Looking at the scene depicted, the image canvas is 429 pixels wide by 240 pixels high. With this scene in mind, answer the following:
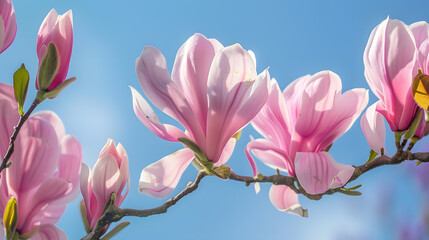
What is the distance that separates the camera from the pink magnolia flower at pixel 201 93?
397 millimetres

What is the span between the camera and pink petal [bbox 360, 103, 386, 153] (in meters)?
0.45

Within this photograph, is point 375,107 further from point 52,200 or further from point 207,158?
point 52,200

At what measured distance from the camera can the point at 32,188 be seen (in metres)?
0.45

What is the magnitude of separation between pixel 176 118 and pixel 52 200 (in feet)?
0.51

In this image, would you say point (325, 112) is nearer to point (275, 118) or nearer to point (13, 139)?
point (275, 118)

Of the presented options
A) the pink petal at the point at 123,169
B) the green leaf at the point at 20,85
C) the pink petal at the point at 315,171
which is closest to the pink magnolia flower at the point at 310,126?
the pink petal at the point at 315,171

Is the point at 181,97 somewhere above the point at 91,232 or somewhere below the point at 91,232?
above

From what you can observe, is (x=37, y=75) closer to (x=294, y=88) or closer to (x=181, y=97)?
(x=181, y=97)

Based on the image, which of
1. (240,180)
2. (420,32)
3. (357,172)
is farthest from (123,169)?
(420,32)

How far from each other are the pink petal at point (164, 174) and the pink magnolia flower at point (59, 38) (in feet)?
0.41

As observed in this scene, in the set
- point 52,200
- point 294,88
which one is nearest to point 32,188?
point 52,200

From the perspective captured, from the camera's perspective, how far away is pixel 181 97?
416 millimetres

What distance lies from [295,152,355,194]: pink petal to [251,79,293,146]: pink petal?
0.05 m

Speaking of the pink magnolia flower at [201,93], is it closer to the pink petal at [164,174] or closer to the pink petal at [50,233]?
the pink petal at [164,174]
